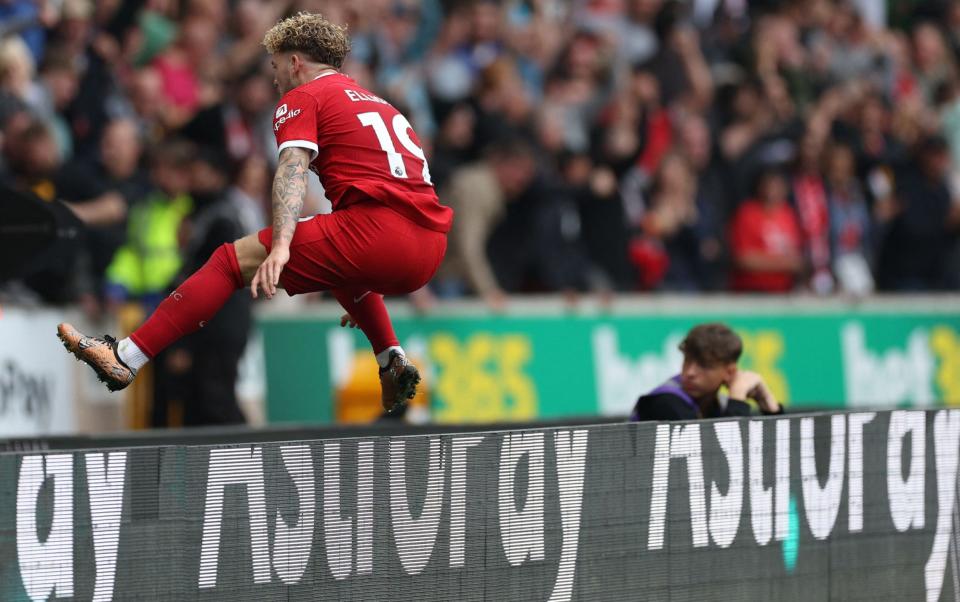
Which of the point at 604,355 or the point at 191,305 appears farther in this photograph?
the point at 604,355

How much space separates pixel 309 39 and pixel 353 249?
0.90 meters

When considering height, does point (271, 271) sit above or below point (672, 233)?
below

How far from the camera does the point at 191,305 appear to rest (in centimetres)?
687

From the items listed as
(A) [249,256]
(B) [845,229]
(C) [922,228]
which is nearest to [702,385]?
(A) [249,256]

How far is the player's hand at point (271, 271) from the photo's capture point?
6.53m

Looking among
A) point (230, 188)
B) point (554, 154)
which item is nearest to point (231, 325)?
point (230, 188)

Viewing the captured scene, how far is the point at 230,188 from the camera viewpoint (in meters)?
12.2

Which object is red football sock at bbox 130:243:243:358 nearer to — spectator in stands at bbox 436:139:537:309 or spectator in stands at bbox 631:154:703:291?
spectator in stands at bbox 436:139:537:309

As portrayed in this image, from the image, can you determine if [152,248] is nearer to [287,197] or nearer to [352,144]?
[352,144]

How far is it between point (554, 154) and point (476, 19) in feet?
4.73

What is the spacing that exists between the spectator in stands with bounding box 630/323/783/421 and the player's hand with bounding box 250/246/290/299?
6.51ft

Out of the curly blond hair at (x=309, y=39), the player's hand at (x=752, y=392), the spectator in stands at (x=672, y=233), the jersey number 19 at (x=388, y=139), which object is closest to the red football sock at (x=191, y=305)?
the jersey number 19 at (x=388, y=139)

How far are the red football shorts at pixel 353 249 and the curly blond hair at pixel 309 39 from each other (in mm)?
659

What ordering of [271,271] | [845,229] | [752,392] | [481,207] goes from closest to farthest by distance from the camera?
1. [271,271]
2. [752,392]
3. [481,207]
4. [845,229]
